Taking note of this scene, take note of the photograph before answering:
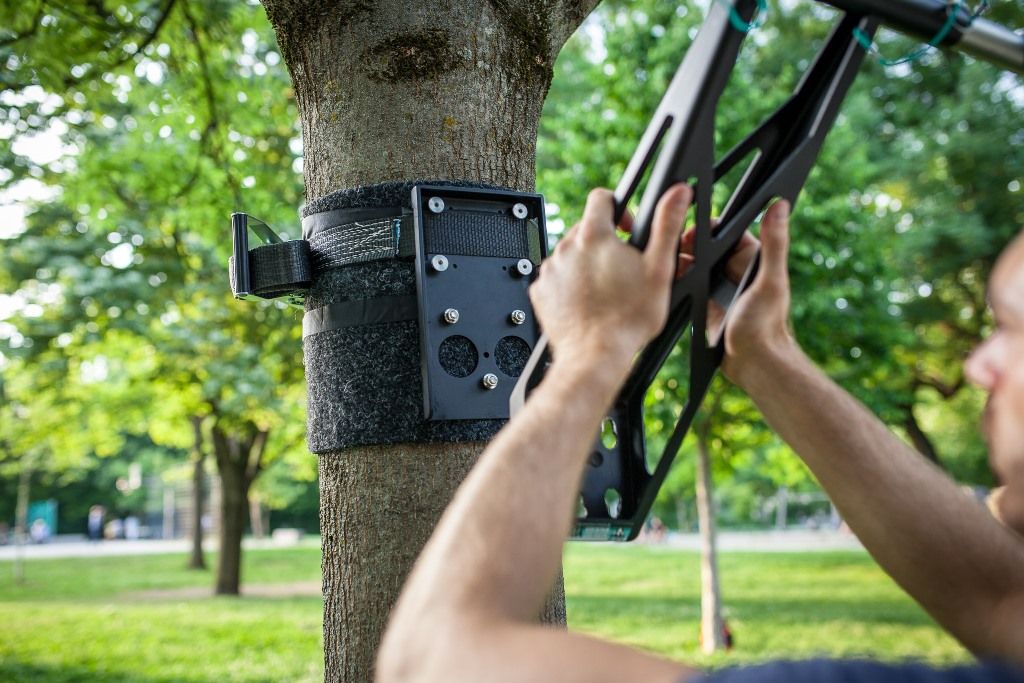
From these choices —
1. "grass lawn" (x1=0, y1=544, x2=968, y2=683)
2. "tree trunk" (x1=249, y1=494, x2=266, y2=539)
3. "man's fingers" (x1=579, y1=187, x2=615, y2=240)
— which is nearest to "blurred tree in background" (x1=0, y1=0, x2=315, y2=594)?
"grass lawn" (x1=0, y1=544, x2=968, y2=683)

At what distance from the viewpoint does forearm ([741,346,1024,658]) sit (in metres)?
1.69

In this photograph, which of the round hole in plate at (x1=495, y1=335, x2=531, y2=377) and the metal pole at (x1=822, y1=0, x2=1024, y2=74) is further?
the round hole in plate at (x1=495, y1=335, x2=531, y2=377)

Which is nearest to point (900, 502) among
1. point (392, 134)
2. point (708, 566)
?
point (392, 134)

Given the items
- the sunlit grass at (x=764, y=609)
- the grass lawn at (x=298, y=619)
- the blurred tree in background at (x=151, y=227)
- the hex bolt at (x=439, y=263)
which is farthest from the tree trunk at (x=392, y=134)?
the grass lawn at (x=298, y=619)

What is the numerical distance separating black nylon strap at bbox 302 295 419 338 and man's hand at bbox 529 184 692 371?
74cm

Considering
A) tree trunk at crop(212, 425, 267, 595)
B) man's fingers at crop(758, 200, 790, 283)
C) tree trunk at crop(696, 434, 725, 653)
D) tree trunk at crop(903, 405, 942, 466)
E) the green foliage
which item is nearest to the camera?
man's fingers at crop(758, 200, 790, 283)

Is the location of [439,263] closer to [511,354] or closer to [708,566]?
[511,354]

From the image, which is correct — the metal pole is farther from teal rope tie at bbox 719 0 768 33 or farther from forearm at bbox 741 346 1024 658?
forearm at bbox 741 346 1024 658

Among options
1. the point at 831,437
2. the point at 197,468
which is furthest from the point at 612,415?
the point at 197,468

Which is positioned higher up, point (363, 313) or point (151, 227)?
point (151, 227)

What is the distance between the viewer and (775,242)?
1490mm

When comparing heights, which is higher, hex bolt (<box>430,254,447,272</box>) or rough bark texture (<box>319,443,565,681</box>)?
hex bolt (<box>430,254,447,272</box>)

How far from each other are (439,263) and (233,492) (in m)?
19.3

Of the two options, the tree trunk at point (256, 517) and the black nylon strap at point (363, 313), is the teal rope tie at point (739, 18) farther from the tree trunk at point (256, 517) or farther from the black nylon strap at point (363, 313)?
the tree trunk at point (256, 517)
